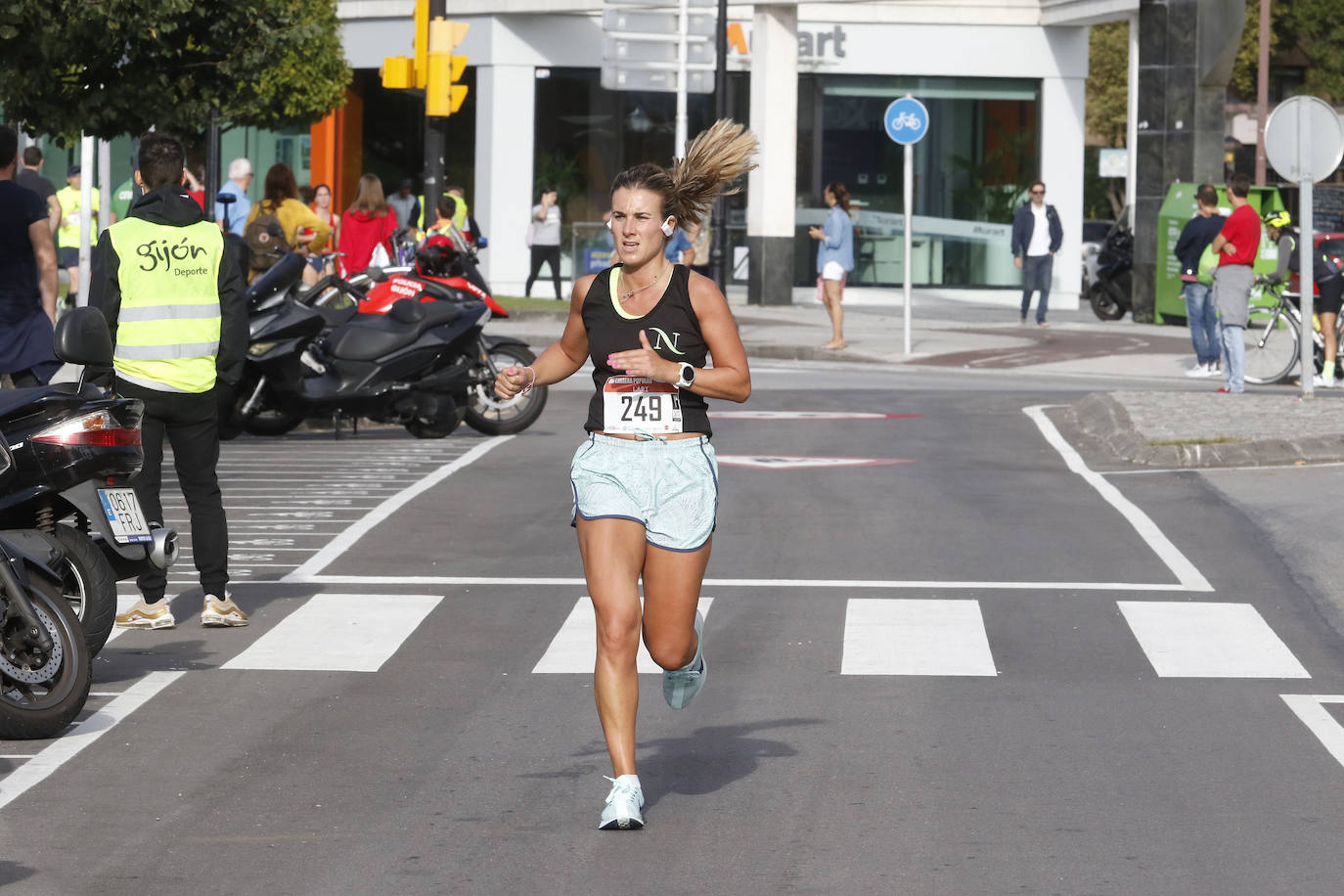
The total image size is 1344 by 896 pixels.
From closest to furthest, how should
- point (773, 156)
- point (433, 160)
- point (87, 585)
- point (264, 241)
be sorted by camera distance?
point (87, 585)
point (264, 241)
point (433, 160)
point (773, 156)

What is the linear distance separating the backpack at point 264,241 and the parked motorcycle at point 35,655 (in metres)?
10.7

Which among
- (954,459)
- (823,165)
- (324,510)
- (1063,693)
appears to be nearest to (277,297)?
(324,510)

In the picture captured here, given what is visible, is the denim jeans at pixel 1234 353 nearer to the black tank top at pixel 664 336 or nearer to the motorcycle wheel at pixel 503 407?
the motorcycle wheel at pixel 503 407

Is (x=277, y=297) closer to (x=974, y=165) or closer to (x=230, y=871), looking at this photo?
(x=230, y=871)

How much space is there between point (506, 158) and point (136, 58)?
69.3 ft

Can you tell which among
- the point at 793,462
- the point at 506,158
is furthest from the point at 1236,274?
the point at 506,158

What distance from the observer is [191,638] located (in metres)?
9.16

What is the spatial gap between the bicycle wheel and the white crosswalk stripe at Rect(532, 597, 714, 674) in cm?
1416

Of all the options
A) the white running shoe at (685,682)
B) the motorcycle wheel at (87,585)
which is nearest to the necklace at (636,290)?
the white running shoe at (685,682)

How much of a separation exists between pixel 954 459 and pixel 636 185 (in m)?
9.86

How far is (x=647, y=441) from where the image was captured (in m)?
6.29

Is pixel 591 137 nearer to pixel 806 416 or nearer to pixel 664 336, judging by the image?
pixel 806 416

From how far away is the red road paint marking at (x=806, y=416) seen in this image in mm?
19078

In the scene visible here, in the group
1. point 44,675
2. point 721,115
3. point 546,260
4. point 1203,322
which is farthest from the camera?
point 546,260
